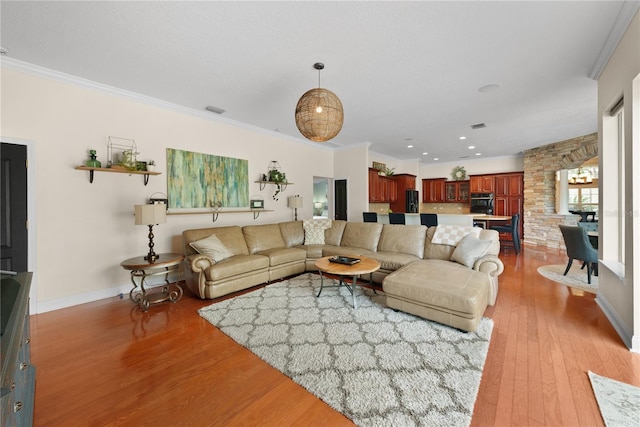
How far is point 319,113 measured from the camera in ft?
7.95

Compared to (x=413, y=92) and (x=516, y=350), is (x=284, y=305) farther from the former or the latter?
(x=413, y=92)

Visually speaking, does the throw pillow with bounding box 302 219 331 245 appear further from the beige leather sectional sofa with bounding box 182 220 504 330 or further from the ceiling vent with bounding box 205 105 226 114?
the ceiling vent with bounding box 205 105 226 114

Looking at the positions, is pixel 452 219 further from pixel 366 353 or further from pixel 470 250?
pixel 366 353

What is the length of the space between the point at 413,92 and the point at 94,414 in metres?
4.47

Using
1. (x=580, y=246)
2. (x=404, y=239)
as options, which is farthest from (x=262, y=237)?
(x=580, y=246)

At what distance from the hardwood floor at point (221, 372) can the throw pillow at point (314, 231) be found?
2633 millimetres

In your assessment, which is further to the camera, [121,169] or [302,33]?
[121,169]

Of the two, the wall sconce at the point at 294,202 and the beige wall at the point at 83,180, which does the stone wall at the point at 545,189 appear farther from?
the beige wall at the point at 83,180

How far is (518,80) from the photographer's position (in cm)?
325

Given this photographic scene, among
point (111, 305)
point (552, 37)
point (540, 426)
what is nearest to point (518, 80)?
point (552, 37)

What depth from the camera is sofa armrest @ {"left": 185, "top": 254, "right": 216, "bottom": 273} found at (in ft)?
11.1

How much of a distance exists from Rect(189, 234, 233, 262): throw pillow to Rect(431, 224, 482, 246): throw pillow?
3.15 meters

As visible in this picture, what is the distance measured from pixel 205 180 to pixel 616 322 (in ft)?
18.1

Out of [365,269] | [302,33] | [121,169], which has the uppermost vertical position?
[302,33]
